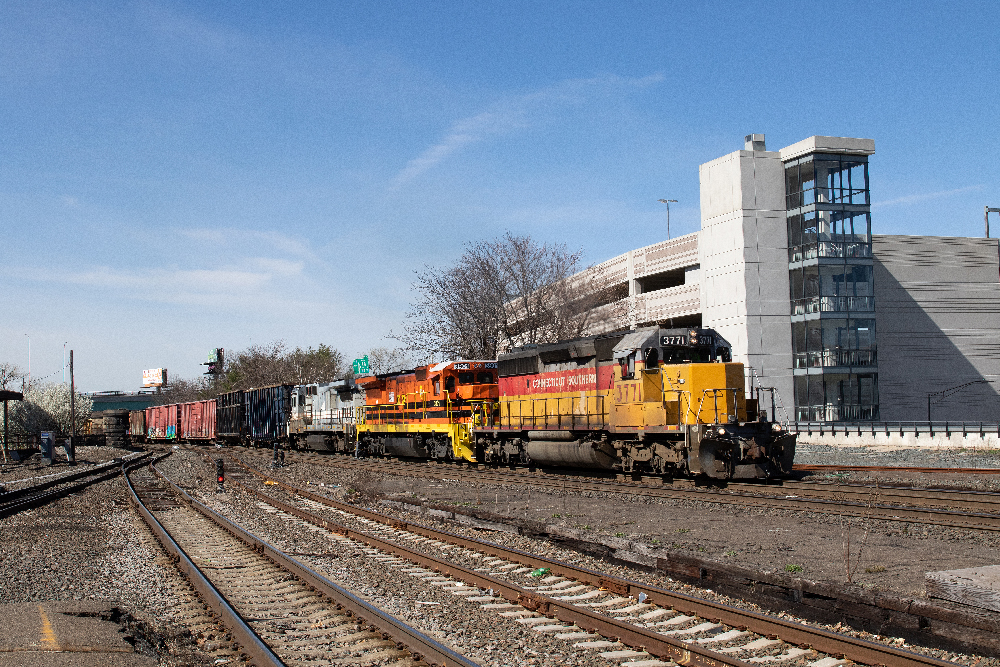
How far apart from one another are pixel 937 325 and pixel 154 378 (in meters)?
161

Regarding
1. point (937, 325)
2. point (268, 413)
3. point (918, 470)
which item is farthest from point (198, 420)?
point (918, 470)

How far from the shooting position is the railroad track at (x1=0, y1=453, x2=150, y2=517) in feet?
59.3

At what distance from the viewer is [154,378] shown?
176 m

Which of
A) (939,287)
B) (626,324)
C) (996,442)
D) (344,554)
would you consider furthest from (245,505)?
(939,287)

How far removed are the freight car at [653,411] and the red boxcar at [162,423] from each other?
4760cm

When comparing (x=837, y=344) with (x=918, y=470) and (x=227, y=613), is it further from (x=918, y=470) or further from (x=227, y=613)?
(x=227, y=613)

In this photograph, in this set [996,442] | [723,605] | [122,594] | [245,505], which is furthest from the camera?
[996,442]

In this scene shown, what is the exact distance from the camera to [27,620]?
22.8 ft

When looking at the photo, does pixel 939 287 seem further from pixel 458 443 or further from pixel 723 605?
pixel 723 605

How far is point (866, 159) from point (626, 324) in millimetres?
15766

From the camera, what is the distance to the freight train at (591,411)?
17000mm

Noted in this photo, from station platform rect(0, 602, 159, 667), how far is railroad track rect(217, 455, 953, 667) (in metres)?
3.09

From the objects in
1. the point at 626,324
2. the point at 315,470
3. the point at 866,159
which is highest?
the point at 866,159

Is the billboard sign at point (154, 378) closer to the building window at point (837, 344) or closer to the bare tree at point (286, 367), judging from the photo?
the bare tree at point (286, 367)
